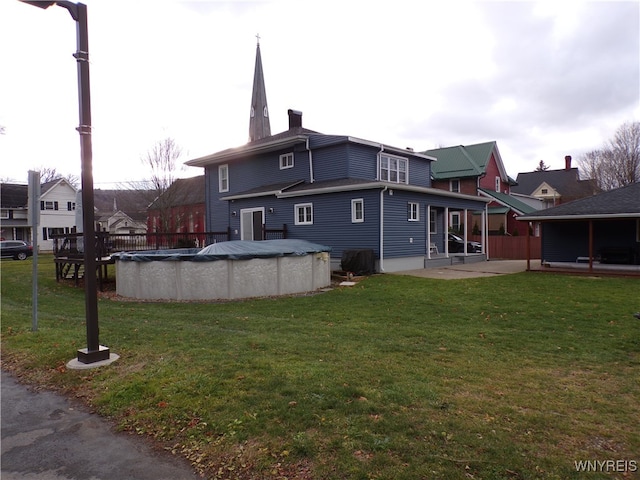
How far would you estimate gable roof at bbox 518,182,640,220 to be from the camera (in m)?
15.3

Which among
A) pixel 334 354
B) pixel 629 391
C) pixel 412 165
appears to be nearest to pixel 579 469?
pixel 629 391

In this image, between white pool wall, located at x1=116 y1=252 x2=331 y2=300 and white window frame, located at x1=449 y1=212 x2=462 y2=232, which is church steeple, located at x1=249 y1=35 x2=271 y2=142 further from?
white pool wall, located at x1=116 y1=252 x2=331 y2=300

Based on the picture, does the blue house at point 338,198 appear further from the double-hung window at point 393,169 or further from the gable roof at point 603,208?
the gable roof at point 603,208

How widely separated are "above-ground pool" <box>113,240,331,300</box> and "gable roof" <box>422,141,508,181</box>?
920 inches

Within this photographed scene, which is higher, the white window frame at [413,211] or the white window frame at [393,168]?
the white window frame at [393,168]

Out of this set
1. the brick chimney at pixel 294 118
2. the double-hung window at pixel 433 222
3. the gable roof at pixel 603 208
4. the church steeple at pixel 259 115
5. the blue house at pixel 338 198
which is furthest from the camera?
the church steeple at pixel 259 115

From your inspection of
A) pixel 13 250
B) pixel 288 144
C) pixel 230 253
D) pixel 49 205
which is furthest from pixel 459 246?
pixel 49 205

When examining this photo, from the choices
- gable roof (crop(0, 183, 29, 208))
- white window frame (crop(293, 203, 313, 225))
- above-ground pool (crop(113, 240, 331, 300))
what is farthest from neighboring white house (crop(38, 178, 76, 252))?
above-ground pool (crop(113, 240, 331, 300))

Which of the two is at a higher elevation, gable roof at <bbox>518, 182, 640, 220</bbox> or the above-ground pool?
gable roof at <bbox>518, 182, 640, 220</bbox>

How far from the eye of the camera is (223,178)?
83.5 feet

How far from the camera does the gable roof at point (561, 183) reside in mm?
43594

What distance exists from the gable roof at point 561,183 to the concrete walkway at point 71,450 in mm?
44723

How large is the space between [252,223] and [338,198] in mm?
6454

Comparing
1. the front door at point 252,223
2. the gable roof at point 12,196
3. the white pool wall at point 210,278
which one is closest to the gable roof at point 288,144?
the front door at point 252,223
